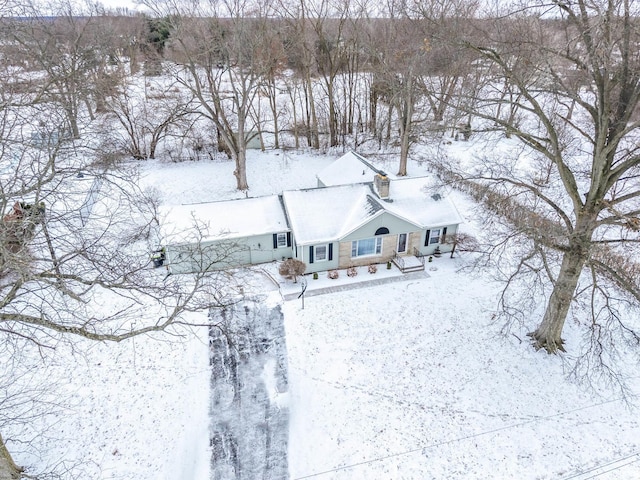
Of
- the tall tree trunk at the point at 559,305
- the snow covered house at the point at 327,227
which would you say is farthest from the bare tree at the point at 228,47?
the tall tree trunk at the point at 559,305

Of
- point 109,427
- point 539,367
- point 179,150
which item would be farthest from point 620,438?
point 179,150

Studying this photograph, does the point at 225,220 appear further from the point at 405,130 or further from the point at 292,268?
the point at 405,130

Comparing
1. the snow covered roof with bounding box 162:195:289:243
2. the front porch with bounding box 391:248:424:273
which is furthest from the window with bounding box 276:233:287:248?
the front porch with bounding box 391:248:424:273

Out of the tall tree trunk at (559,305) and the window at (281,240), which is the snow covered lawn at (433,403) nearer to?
the tall tree trunk at (559,305)

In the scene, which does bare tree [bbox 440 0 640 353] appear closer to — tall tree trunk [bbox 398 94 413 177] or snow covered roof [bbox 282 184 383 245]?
snow covered roof [bbox 282 184 383 245]

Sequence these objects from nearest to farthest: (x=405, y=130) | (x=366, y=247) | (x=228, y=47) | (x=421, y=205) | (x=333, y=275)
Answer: (x=333, y=275), (x=366, y=247), (x=421, y=205), (x=228, y=47), (x=405, y=130)

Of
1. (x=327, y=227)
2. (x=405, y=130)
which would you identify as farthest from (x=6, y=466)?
(x=405, y=130)
